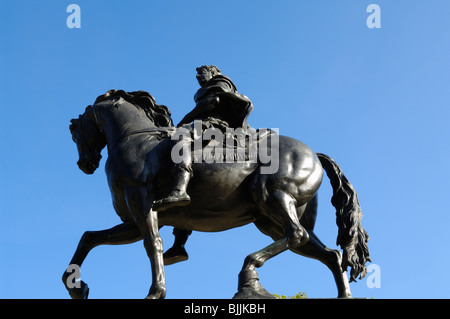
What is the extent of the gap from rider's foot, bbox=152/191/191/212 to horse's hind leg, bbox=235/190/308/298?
1.06 metres

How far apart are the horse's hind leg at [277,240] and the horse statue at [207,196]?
0.04 ft

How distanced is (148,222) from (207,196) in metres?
0.89

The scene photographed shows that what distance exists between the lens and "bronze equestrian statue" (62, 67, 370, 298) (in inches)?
343

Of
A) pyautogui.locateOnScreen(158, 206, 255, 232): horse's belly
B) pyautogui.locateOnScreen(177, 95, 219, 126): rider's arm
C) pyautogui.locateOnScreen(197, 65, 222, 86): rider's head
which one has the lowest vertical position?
pyautogui.locateOnScreen(158, 206, 255, 232): horse's belly

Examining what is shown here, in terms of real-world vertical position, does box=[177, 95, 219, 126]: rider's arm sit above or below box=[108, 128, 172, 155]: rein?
above

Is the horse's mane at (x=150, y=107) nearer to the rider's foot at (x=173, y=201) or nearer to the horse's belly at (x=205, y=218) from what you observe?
the horse's belly at (x=205, y=218)

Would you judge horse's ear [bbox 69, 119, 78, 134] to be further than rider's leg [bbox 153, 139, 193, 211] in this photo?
Yes

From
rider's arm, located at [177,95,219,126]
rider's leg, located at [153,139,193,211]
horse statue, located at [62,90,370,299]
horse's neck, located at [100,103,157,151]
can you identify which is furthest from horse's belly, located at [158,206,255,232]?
A: rider's arm, located at [177,95,219,126]

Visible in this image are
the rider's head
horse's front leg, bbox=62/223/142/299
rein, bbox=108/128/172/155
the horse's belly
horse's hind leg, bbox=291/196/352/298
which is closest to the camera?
the horse's belly

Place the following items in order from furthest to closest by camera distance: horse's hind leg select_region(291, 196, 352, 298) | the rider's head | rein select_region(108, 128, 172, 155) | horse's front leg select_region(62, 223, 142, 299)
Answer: the rider's head < horse's hind leg select_region(291, 196, 352, 298) < rein select_region(108, 128, 172, 155) < horse's front leg select_region(62, 223, 142, 299)

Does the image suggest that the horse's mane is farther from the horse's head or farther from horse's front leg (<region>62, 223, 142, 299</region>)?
horse's front leg (<region>62, 223, 142, 299</region>)

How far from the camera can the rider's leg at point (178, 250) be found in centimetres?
962

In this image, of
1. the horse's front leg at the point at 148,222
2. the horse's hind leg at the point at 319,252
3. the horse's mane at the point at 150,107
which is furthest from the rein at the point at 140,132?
the horse's hind leg at the point at 319,252
